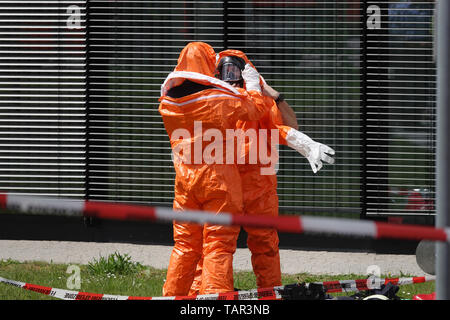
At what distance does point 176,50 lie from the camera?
8641 millimetres

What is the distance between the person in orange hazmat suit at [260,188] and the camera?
5.23m

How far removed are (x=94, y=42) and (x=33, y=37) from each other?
0.77 meters

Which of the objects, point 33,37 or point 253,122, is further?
point 33,37

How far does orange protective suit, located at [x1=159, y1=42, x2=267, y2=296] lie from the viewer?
4785 millimetres

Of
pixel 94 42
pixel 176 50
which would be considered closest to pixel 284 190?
pixel 176 50

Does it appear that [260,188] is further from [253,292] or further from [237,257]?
[237,257]

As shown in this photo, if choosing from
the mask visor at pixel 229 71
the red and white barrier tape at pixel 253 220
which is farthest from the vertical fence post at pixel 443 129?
the mask visor at pixel 229 71

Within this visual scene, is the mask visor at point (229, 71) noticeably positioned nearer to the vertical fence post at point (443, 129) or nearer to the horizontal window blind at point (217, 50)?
the vertical fence post at point (443, 129)

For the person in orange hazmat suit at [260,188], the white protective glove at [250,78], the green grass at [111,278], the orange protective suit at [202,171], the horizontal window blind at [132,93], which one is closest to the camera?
the orange protective suit at [202,171]

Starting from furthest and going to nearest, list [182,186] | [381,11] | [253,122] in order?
1. [381,11]
2. [253,122]
3. [182,186]

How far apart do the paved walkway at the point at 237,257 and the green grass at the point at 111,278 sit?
359mm

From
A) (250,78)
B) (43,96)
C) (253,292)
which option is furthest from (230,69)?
(43,96)

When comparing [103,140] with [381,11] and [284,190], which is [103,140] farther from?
[381,11]

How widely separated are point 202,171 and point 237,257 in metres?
3.27
